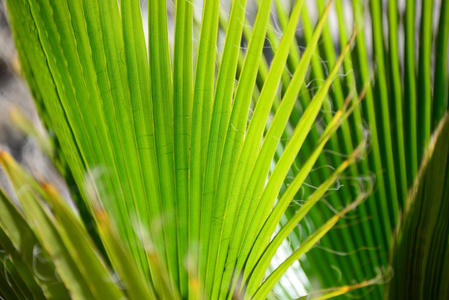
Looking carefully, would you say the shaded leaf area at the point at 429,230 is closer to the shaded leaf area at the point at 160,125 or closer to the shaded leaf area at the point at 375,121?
the shaded leaf area at the point at 375,121

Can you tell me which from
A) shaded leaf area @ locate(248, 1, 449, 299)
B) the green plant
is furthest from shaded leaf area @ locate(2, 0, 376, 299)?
shaded leaf area @ locate(248, 1, 449, 299)

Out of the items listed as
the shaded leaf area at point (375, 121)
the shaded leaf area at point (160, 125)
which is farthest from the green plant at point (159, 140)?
the shaded leaf area at point (375, 121)

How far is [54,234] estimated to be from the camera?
0.24 m

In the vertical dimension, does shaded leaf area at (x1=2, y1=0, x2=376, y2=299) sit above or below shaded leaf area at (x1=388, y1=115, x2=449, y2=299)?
above

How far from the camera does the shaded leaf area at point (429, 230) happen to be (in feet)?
1.65

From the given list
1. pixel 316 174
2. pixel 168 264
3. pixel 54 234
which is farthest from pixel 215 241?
pixel 316 174

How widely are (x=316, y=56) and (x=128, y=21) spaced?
12.2 inches

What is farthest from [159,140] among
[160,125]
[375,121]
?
[375,121]

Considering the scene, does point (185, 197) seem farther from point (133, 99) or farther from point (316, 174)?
point (316, 174)

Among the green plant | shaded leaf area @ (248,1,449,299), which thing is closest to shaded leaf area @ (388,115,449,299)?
shaded leaf area @ (248,1,449,299)

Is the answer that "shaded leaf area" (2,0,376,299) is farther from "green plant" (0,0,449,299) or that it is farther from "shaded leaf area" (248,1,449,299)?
"shaded leaf area" (248,1,449,299)

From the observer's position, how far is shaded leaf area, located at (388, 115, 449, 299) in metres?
0.50

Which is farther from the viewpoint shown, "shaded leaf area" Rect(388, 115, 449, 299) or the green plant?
"shaded leaf area" Rect(388, 115, 449, 299)

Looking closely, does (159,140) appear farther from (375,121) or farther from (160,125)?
(375,121)
